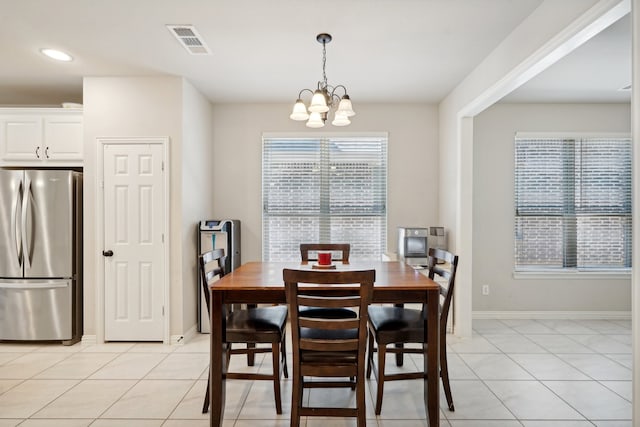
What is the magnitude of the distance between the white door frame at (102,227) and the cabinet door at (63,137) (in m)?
0.30

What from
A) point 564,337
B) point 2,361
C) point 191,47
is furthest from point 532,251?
point 2,361

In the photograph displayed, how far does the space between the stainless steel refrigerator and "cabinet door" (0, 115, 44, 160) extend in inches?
9.2

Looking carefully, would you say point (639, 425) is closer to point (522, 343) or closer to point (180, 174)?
point (522, 343)

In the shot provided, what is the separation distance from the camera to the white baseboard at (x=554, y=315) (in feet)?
15.4

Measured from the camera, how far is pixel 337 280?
1969 mm

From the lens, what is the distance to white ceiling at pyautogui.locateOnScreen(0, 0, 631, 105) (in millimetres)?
2553

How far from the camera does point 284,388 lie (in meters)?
2.83

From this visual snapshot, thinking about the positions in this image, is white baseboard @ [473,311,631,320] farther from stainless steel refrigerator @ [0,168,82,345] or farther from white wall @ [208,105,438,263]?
stainless steel refrigerator @ [0,168,82,345]

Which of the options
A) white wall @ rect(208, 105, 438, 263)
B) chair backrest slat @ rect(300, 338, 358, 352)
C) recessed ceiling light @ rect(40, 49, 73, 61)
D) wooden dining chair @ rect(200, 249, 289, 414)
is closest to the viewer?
chair backrest slat @ rect(300, 338, 358, 352)

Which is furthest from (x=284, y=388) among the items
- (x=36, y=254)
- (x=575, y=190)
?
(x=575, y=190)

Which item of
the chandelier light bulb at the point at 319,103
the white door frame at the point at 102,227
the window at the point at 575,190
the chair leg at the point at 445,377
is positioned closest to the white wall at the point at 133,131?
the white door frame at the point at 102,227

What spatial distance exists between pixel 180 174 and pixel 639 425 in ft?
12.3

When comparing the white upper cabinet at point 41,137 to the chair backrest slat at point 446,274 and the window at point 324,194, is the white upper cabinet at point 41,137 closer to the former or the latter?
the window at point 324,194

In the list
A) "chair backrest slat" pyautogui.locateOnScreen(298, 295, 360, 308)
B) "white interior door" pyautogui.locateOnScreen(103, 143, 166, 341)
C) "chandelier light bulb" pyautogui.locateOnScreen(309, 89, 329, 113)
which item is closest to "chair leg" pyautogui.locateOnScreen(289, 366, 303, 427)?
"chair backrest slat" pyautogui.locateOnScreen(298, 295, 360, 308)
